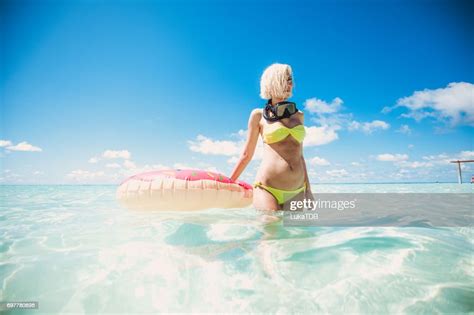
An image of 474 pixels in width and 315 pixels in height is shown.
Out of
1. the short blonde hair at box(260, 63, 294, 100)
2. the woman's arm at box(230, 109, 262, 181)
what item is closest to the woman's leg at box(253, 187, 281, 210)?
the woman's arm at box(230, 109, 262, 181)

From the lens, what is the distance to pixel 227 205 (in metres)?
3.43

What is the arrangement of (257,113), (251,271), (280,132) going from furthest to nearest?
(257,113), (280,132), (251,271)

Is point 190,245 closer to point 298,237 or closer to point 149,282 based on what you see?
point 149,282

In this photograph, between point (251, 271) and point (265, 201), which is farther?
point (265, 201)

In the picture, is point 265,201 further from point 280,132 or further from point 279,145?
point 280,132

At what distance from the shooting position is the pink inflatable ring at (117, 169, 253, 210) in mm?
3180

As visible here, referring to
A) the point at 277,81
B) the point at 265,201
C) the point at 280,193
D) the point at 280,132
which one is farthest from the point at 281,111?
the point at 265,201

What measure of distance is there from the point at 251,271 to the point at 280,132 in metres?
1.45

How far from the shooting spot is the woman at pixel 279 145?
2639 mm

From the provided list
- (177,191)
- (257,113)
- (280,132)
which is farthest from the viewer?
(177,191)

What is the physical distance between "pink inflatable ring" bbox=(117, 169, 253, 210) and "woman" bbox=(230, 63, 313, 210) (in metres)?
0.72

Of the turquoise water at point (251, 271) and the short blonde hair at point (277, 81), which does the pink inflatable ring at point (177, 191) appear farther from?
the short blonde hair at point (277, 81)

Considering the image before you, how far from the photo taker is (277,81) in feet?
8.95

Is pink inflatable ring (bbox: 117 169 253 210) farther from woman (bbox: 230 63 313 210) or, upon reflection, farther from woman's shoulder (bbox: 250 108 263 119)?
woman's shoulder (bbox: 250 108 263 119)
